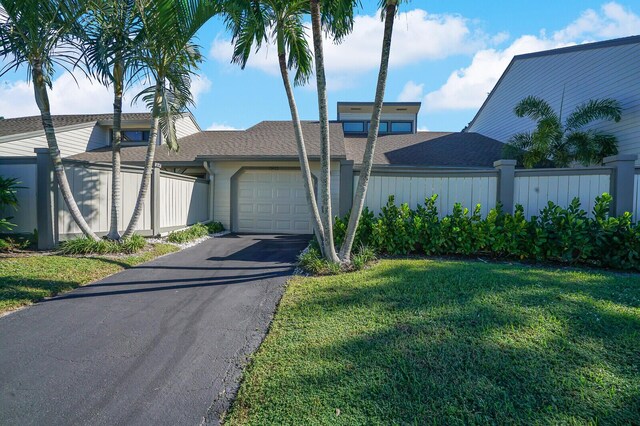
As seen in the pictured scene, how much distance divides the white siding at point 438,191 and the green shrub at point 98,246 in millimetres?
5173

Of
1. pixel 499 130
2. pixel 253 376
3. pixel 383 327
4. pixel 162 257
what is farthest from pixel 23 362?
pixel 499 130

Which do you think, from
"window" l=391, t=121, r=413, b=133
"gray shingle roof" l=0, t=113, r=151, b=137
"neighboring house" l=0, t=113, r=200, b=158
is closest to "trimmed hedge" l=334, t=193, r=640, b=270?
"neighboring house" l=0, t=113, r=200, b=158

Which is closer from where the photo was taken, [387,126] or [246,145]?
[246,145]

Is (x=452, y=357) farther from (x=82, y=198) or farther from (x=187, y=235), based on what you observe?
(x=82, y=198)

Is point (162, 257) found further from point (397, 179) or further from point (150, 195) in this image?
point (397, 179)

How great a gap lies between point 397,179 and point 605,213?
380cm

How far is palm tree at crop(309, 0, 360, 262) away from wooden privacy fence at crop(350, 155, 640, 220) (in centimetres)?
151

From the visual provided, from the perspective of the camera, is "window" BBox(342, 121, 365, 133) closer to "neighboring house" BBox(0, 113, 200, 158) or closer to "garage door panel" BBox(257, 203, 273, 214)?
"neighboring house" BBox(0, 113, 200, 158)

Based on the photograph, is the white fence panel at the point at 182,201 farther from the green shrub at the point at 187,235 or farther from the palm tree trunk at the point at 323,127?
the palm tree trunk at the point at 323,127

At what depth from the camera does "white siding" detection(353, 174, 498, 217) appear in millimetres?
7133

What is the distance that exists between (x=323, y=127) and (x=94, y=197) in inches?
239

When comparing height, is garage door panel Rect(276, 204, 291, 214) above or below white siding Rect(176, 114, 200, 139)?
below

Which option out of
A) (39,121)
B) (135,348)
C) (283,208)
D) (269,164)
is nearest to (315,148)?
(269,164)

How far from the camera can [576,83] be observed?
41.0 ft
